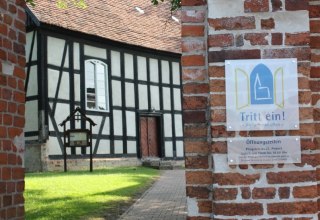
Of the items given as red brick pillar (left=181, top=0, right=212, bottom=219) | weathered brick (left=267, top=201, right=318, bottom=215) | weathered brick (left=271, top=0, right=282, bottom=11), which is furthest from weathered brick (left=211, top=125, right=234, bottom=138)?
weathered brick (left=271, top=0, right=282, bottom=11)

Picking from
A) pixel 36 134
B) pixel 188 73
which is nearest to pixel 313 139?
pixel 188 73

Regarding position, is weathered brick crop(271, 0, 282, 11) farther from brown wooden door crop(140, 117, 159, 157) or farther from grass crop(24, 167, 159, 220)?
brown wooden door crop(140, 117, 159, 157)

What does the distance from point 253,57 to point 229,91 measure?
24cm

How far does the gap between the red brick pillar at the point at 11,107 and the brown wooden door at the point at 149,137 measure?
59.4ft

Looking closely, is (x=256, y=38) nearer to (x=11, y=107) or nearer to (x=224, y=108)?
(x=224, y=108)

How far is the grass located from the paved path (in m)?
0.28

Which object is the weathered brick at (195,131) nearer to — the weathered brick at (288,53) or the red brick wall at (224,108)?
the red brick wall at (224,108)

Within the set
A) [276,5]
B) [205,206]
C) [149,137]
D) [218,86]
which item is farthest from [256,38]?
[149,137]

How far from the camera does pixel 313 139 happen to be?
2.80 meters

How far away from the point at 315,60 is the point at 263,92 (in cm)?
49

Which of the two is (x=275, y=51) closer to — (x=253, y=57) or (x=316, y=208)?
(x=253, y=57)

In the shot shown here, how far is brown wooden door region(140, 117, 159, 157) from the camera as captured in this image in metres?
22.3

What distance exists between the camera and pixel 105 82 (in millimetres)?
20766

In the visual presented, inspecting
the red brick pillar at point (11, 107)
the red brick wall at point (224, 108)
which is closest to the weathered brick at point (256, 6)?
the red brick wall at point (224, 108)
